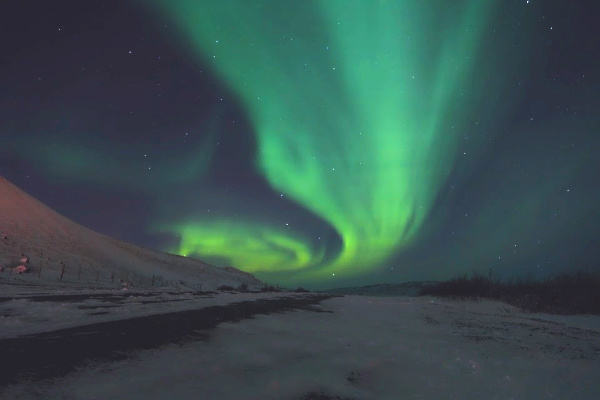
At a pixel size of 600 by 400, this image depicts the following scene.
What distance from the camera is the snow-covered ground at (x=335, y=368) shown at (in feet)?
6.24

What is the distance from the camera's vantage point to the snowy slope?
26.8 meters

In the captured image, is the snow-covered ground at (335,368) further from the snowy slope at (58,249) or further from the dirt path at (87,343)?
the snowy slope at (58,249)

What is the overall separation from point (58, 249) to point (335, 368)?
37155mm

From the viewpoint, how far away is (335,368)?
2.52 meters

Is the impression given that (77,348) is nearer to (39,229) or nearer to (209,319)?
(209,319)

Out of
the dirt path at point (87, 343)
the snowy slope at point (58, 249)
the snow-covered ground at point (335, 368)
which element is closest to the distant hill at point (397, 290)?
the snowy slope at point (58, 249)

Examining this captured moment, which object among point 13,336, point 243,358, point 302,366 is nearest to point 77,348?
point 13,336

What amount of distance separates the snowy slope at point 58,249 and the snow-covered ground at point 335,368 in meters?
23.4

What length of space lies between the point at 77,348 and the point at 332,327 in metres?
2.74

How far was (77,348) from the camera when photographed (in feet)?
8.64

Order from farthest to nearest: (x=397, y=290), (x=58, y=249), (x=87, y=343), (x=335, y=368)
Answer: (x=397, y=290) → (x=58, y=249) → (x=87, y=343) → (x=335, y=368)

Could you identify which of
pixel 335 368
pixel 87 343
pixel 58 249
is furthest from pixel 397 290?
pixel 87 343

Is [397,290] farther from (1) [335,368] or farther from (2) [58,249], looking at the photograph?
(1) [335,368]

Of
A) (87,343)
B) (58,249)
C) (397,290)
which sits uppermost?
(58,249)
